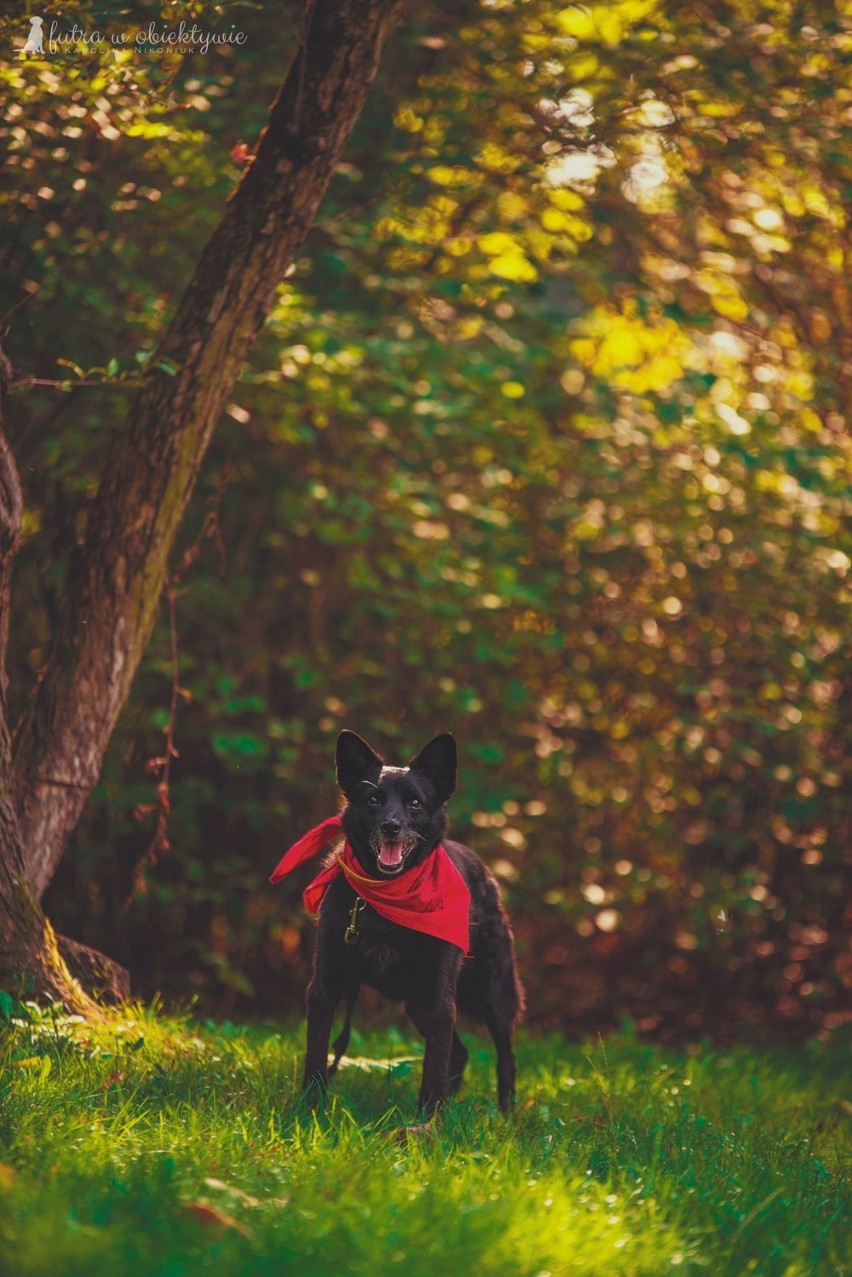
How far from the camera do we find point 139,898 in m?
7.37

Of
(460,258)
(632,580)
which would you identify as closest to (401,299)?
(460,258)

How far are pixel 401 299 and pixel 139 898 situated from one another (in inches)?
152

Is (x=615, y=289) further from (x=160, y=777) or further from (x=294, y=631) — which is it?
(x=160, y=777)

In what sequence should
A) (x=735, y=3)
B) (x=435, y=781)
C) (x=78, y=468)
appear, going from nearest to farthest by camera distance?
1. (x=435, y=781)
2. (x=78, y=468)
3. (x=735, y=3)

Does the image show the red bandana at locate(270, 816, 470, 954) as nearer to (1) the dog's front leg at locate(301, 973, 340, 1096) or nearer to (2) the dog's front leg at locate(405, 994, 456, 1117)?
(2) the dog's front leg at locate(405, 994, 456, 1117)

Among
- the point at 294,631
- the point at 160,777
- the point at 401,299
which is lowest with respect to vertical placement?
the point at 160,777

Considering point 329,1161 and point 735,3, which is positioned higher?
point 735,3

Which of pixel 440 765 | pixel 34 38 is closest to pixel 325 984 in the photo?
pixel 440 765

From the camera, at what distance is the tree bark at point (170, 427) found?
188 inches

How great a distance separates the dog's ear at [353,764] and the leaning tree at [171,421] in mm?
1181

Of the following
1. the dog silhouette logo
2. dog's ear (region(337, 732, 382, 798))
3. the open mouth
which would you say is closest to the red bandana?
the open mouth

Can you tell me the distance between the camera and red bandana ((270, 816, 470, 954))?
399 cm

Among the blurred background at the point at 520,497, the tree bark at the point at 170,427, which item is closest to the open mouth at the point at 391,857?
the tree bark at the point at 170,427

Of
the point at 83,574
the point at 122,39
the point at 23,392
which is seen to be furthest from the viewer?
the point at 23,392
